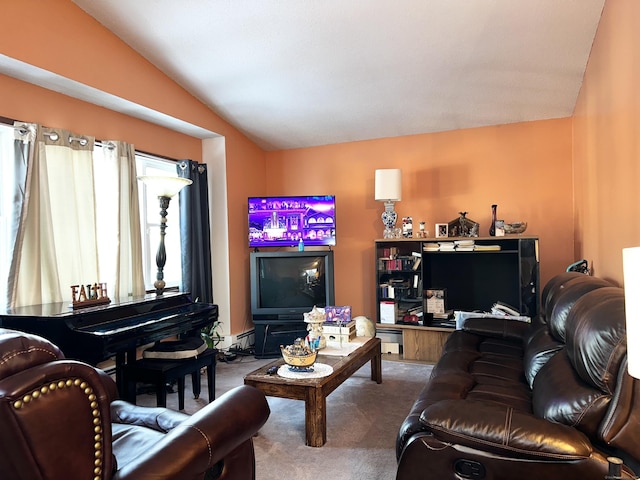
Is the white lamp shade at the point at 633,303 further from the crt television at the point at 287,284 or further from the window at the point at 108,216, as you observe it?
the crt television at the point at 287,284

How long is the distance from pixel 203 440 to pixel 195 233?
3.33 meters

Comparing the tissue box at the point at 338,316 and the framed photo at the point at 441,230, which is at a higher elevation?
the framed photo at the point at 441,230

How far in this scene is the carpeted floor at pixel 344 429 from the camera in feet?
7.70

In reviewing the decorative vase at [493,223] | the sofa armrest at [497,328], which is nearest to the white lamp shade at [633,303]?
the sofa armrest at [497,328]

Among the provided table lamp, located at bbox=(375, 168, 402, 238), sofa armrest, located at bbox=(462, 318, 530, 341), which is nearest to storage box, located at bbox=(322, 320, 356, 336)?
sofa armrest, located at bbox=(462, 318, 530, 341)

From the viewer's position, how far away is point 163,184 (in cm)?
346

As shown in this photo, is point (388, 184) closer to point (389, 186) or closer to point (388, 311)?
point (389, 186)

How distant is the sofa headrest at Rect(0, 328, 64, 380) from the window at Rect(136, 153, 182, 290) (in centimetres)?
328

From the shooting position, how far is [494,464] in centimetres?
146

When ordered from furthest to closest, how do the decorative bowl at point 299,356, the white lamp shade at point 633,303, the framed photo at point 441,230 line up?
the framed photo at point 441,230
the decorative bowl at point 299,356
the white lamp shade at point 633,303

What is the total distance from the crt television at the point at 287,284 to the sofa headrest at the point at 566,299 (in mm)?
2624

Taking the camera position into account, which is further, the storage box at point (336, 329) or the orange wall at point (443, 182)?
the orange wall at point (443, 182)

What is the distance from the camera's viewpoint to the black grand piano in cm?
252

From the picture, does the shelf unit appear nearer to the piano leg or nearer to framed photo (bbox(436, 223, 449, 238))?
framed photo (bbox(436, 223, 449, 238))
